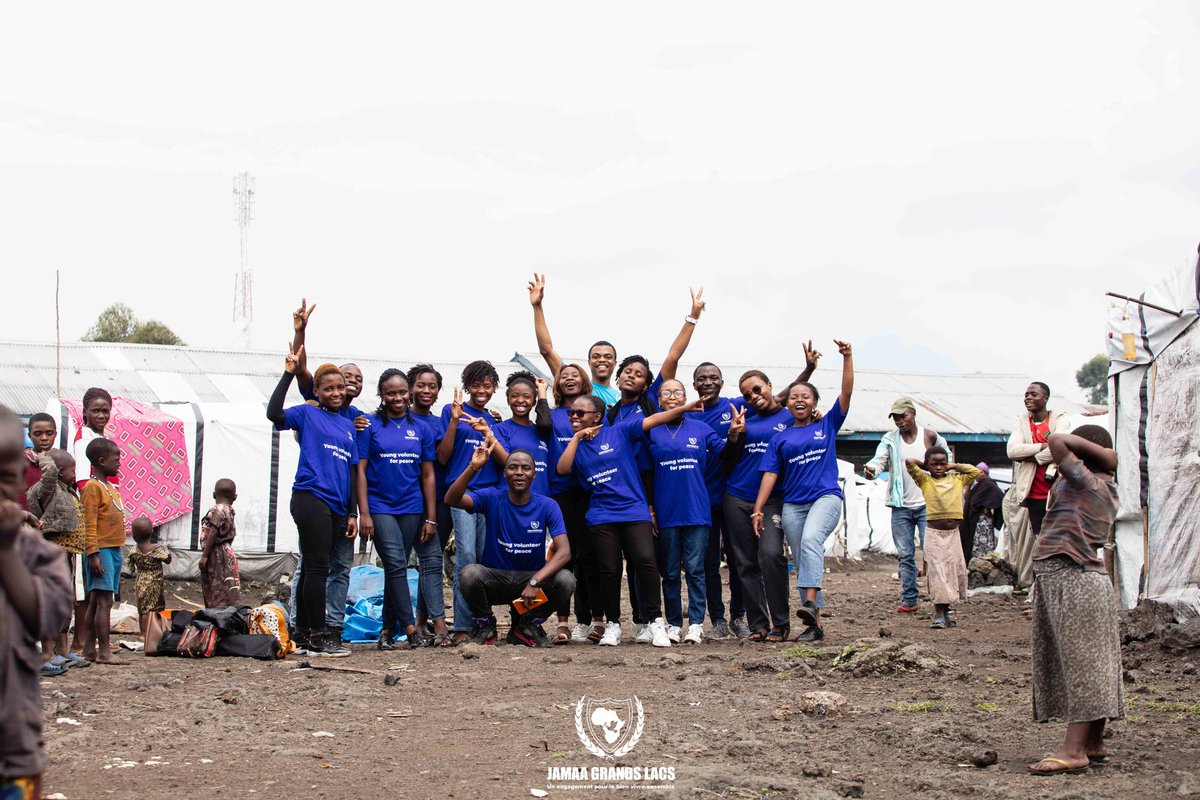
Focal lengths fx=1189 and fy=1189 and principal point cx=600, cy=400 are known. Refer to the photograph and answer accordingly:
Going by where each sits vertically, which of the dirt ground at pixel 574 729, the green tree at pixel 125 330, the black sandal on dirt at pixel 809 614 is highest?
the green tree at pixel 125 330

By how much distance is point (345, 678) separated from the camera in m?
7.16

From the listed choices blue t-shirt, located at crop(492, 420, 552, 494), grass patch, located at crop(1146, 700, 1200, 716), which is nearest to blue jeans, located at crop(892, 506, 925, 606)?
blue t-shirt, located at crop(492, 420, 552, 494)

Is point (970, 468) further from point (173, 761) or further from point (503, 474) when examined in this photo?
point (173, 761)

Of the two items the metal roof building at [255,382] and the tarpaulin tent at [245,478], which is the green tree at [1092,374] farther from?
the tarpaulin tent at [245,478]

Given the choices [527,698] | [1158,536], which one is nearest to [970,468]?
[1158,536]

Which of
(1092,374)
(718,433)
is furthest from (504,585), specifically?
(1092,374)

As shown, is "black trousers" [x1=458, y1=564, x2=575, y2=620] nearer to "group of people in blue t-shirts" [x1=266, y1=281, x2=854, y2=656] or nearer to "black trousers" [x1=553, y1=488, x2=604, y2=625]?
"group of people in blue t-shirts" [x1=266, y1=281, x2=854, y2=656]

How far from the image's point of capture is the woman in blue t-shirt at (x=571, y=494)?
29.2ft

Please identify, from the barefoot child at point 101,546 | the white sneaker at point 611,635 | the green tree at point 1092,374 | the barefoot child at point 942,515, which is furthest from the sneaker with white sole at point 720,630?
the green tree at point 1092,374

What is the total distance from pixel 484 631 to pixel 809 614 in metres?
2.40

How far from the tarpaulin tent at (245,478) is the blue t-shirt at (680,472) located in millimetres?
8318

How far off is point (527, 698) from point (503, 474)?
251cm

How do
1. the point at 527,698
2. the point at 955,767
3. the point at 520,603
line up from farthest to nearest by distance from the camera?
the point at 520,603, the point at 527,698, the point at 955,767

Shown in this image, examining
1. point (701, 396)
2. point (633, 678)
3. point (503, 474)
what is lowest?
point (633, 678)
